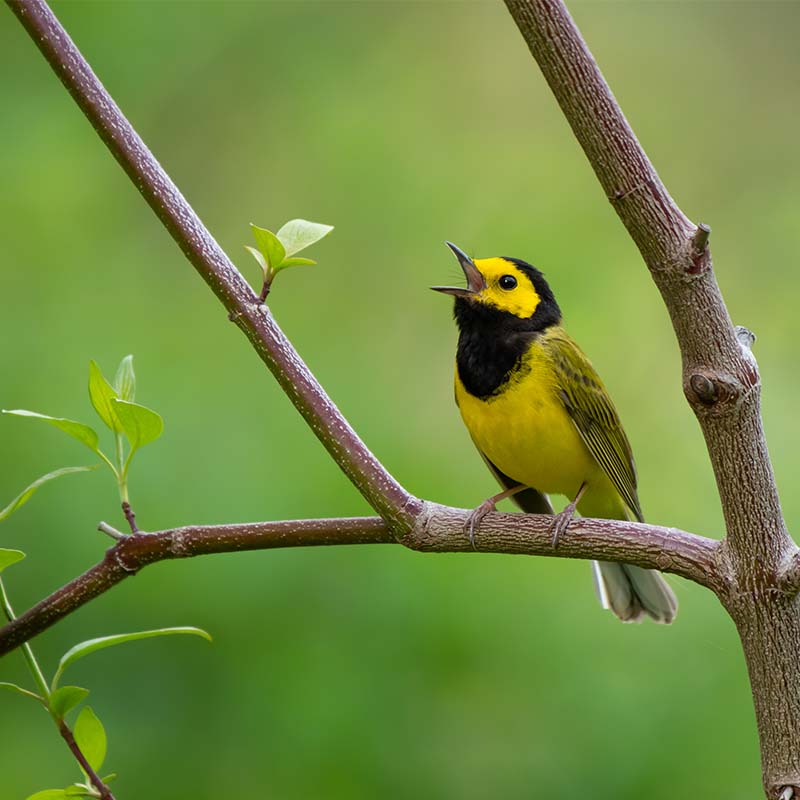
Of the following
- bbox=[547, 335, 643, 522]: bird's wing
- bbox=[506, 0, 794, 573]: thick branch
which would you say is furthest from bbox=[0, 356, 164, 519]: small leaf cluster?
bbox=[547, 335, 643, 522]: bird's wing

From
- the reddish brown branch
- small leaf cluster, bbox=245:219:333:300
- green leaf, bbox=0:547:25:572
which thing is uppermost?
small leaf cluster, bbox=245:219:333:300

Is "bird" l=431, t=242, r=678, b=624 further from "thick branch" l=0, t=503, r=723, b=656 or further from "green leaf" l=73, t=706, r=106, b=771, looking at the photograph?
"green leaf" l=73, t=706, r=106, b=771

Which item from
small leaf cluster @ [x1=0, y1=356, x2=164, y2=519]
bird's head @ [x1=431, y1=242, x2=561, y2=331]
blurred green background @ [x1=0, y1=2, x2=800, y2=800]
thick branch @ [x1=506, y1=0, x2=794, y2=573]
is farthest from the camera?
blurred green background @ [x1=0, y1=2, x2=800, y2=800]

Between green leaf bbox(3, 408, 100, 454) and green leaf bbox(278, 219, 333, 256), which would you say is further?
green leaf bbox(278, 219, 333, 256)

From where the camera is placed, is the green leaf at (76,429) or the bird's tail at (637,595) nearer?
the green leaf at (76,429)

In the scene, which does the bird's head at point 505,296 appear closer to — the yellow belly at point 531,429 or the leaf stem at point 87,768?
the yellow belly at point 531,429

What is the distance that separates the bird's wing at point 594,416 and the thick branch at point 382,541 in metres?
0.91

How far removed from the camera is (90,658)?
242 centimetres

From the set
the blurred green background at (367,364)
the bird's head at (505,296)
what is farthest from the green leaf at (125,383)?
the blurred green background at (367,364)

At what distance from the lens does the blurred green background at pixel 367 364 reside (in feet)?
7.86

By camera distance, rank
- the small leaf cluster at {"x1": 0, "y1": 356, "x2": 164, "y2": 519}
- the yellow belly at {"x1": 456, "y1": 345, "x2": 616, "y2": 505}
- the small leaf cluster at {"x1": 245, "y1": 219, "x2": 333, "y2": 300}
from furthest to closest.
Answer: the yellow belly at {"x1": 456, "y1": 345, "x2": 616, "y2": 505}, the small leaf cluster at {"x1": 245, "y1": 219, "x2": 333, "y2": 300}, the small leaf cluster at {"x1": 0, "y1": 356, "x2": 164, "y2": 519}

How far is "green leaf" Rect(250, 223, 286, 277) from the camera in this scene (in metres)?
1.13

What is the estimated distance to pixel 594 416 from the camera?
6.86 ft

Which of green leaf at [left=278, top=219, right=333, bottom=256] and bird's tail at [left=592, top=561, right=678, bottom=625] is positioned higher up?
green leaf at [left=278, top=219, right=333, bottom=256]
